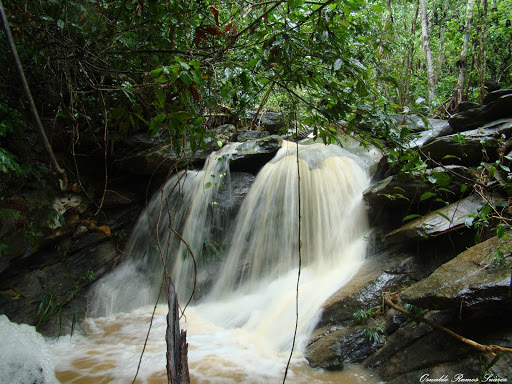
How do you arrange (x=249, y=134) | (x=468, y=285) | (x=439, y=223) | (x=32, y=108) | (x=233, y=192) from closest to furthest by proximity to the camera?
(x=32, y=108)
(x=468, y=285)
(x=439, y=223)
(x=233, y=192)
(x=249, y=134)

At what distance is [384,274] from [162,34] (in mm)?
3807

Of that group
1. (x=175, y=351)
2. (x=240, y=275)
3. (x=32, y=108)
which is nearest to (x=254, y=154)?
(x=240, y=275)

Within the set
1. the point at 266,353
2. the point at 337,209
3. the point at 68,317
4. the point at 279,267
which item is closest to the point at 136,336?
the point at 68,317

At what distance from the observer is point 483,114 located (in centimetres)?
517

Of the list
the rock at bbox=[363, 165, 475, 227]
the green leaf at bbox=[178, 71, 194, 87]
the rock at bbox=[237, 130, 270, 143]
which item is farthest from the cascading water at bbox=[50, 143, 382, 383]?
the green leaf at bbox=[178, 71, 194, 87]

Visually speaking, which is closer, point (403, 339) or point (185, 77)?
point (185, 77)

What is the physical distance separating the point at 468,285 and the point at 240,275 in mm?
3360

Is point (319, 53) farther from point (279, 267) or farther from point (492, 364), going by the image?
point (279, 267)

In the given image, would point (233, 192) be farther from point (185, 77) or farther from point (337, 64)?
point (185, 77)

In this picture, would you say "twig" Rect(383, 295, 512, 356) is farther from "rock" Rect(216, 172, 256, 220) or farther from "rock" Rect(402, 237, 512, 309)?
"rock" Rect(216, 172, 256, 220)

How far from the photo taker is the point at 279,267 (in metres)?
5.02

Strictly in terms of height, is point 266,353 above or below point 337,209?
below

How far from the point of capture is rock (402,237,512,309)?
95.0 inches

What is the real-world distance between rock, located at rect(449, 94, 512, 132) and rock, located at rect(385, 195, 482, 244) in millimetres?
2287
